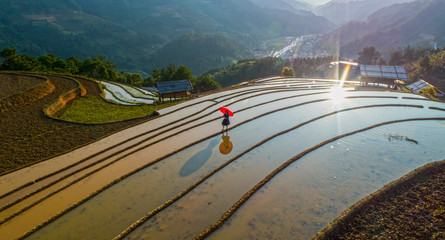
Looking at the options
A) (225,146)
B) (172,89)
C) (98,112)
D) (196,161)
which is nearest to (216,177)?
(196,161)

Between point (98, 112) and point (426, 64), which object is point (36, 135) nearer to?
point (98, 112)

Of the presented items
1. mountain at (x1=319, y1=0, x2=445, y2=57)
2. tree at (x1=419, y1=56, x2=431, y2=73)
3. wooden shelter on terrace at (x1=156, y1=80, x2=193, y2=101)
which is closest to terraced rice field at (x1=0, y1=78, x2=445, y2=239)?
wooden shelter on terrace at (x1=156, y1=80, x2=193, y2=101)

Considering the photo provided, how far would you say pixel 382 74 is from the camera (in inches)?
1224

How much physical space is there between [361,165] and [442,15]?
149 meters

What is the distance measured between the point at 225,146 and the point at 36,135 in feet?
37.3

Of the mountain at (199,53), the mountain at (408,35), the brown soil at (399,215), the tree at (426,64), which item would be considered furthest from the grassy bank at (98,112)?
the mountain at (199,53)

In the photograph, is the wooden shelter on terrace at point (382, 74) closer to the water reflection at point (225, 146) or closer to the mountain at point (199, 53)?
the water reflection at point (225, 146)

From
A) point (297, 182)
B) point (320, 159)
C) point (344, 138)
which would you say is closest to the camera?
point (297, 182)

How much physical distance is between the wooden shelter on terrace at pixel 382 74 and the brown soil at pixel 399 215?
2737 cm

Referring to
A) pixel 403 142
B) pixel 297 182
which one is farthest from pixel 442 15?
pixel 297 182

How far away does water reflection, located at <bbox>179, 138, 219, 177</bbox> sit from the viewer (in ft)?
31.7

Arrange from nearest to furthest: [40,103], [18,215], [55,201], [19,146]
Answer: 1. [18,215]
2. [55,201]
3. [19,146]
4. [40,103]

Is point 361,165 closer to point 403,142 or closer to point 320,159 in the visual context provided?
point 320,159

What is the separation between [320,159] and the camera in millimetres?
10500
